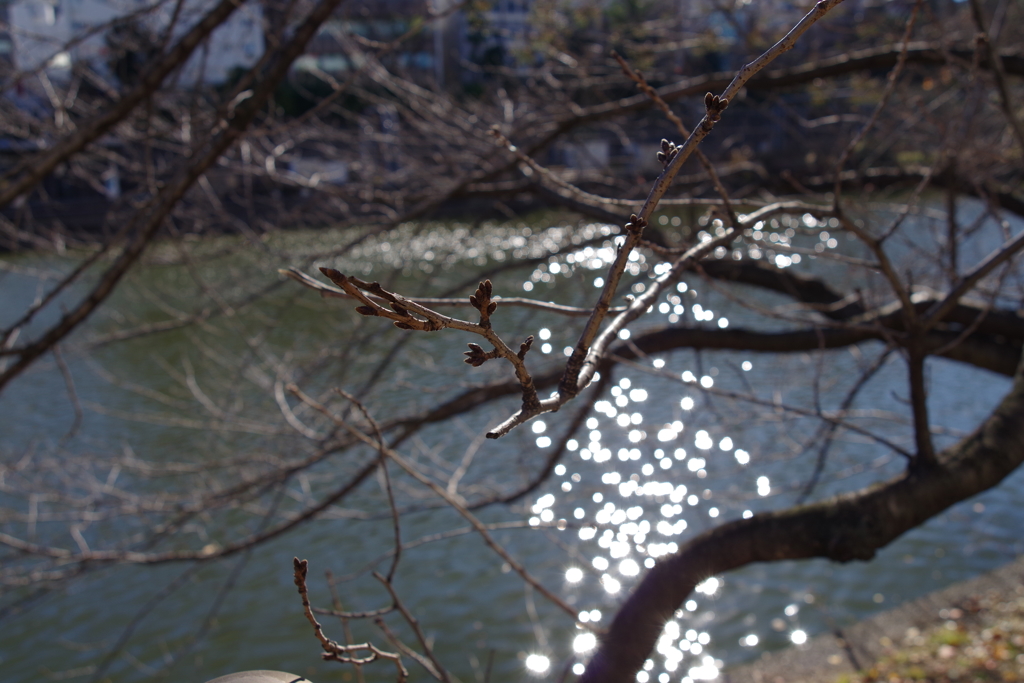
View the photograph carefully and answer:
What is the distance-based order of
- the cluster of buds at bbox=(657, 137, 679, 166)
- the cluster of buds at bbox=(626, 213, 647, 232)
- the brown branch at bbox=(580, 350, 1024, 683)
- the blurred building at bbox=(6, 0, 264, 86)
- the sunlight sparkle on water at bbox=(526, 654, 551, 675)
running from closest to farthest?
the cluster of buds at bbox=(626, 213, 647, 232) → the cluster of buds at bbox=(657, 137, 679, 166) → the brown branch at bbox=(580, 350, 1024, 683) → the blurred building at bbox=(6, 0, 264, 86) → the sunlight sparkle on water at bbox=(526, 654, 551, 675)

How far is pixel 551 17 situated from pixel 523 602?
4.26 meters

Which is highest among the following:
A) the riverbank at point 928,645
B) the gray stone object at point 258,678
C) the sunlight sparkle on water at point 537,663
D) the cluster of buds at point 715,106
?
the riverbank at point 928,645

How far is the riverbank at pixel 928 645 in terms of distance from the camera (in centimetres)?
462

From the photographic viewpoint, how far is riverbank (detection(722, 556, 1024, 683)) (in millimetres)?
4617

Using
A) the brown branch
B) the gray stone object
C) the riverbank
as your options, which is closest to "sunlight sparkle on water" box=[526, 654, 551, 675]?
the riverbank

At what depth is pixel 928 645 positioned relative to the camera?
4973mm

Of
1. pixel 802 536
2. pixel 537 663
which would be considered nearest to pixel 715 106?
pixel 802 536

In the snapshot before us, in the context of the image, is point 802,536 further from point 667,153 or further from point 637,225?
point 637,225

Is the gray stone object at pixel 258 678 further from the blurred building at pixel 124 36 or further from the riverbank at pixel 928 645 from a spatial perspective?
the riverbank at pixel 928 645

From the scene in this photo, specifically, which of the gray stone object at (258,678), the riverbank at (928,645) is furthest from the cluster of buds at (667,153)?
the riverbank at (928,645)

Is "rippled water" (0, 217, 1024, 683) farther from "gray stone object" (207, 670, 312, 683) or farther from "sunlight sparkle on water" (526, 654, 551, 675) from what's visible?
"gray stone object" (207, 670, 312, 683)

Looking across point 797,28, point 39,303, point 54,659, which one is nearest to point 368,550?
point 54,659

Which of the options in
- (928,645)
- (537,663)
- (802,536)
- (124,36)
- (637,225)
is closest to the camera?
(637,225)

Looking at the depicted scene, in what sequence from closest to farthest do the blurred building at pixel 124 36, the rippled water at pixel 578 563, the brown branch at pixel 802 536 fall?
the brown branch at pixel 802 536 < the blurred building at pixel 124 36 < the rippled water at pixel 578 563
